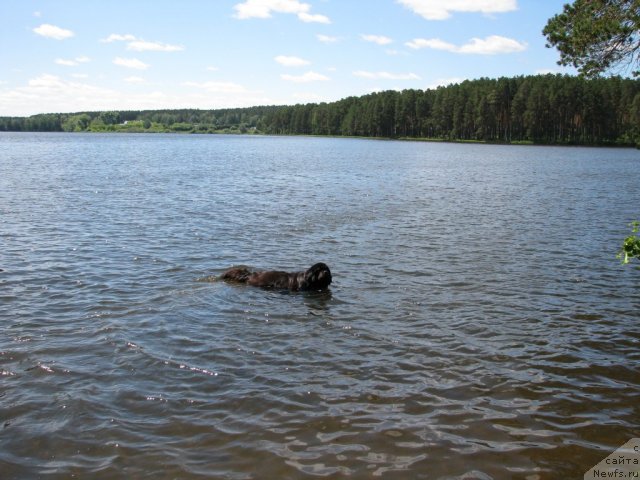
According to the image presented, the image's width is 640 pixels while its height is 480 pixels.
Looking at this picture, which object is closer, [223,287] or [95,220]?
[223,287]

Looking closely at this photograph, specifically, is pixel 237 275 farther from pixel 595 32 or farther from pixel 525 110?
pixel 525 110

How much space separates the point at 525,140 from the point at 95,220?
135736 millimetres

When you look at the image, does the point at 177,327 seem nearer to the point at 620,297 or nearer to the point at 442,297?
the point at 442,297

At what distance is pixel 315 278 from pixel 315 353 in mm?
3705

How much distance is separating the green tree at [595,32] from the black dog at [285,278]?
12929mm

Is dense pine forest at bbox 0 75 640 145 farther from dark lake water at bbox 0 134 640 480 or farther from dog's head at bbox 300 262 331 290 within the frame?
dog's head at bbox 300 262 331 290

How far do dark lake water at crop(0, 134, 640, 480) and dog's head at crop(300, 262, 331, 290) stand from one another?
0.50 metres

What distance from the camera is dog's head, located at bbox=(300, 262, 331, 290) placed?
13.1m

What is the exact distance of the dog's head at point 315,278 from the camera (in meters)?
13.1

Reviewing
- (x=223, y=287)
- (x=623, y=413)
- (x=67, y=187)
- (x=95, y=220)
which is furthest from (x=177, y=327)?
(x=67, y=187)

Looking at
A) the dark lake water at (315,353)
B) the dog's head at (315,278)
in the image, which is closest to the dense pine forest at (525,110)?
the dark lake water at (315,353)

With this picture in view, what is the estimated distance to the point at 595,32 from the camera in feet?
61.0

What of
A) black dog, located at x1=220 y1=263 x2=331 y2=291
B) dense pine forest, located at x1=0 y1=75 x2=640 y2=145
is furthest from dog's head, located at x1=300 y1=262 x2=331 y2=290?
dense pine forest, located at x1=0 y1=75 x2=640 y2=145

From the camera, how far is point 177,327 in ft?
35.0
